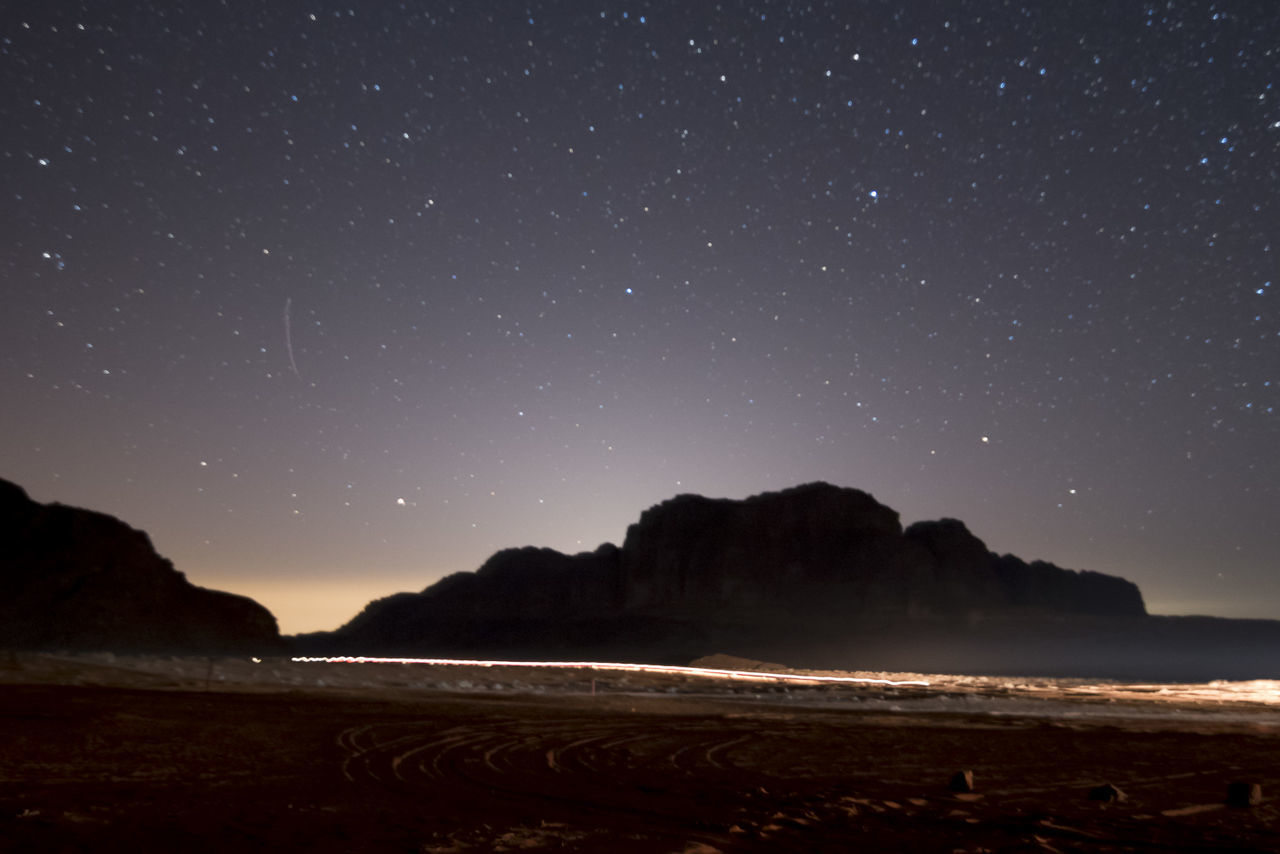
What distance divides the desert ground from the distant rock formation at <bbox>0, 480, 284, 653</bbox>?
8239 cm

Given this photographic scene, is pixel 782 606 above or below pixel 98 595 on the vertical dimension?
above

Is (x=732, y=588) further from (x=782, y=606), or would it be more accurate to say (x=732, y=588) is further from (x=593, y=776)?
(x=593, y=776)

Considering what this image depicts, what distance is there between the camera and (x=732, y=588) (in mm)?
159500

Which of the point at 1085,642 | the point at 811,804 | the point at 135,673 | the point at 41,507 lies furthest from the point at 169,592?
the point at 1085,642

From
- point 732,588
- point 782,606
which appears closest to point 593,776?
point 782,606

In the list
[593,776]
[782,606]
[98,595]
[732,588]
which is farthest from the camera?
[732,588]

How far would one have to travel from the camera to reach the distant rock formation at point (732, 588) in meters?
148

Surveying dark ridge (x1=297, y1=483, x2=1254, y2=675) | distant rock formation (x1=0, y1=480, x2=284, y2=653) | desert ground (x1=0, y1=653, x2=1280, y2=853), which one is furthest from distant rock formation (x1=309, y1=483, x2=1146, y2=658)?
desert ground (x1=0, y1=653, x2=1280, y2=853)

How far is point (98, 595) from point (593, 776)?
4257 inches

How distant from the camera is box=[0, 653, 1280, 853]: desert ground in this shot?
8.02 m

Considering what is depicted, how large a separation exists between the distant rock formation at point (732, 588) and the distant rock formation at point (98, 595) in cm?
4908

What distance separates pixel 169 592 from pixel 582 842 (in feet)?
394

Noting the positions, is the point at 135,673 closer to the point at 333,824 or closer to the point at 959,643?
the point at 333,824

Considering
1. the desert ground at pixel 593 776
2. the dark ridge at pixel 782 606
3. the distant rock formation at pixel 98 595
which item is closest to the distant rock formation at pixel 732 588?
the dark ridge at pixel 782 606
